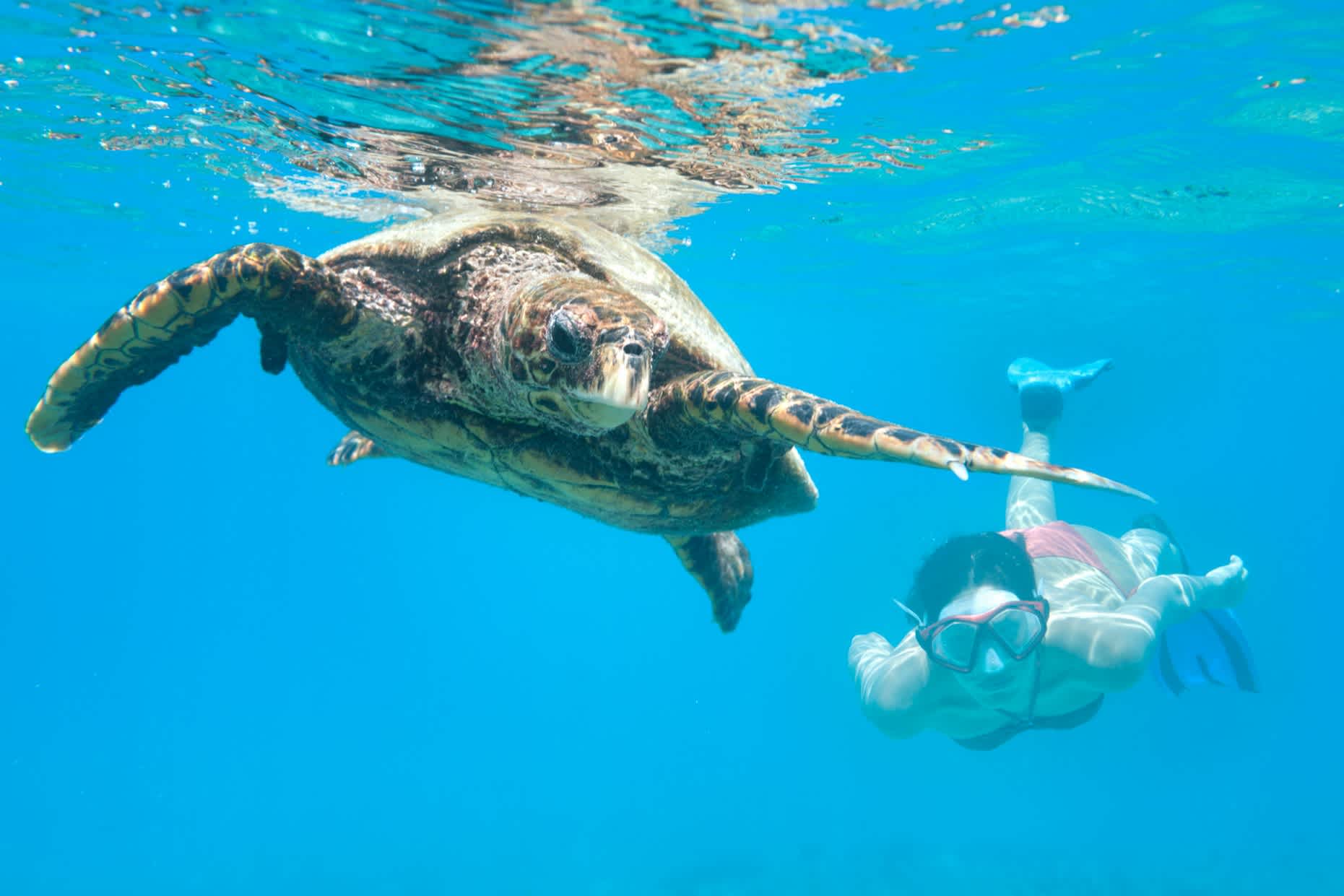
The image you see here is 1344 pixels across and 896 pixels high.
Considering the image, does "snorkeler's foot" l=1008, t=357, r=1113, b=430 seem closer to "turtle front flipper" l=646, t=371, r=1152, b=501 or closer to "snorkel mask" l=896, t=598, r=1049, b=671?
"snorkel mask" l=896, t=598, r=1049, b=671

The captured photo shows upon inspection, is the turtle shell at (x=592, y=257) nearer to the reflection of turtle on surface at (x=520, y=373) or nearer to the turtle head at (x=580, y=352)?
the reflection of turtle on surface at (x=520, y=373)

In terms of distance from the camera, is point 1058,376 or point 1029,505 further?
point 1058,376

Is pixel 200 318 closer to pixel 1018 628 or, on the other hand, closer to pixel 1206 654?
pixel 1018 628

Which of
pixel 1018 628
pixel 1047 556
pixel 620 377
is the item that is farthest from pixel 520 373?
pixel 1047 556

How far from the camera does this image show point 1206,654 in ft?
36.9

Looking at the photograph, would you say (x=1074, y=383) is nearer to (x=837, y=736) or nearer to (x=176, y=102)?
(x=176, y=102)

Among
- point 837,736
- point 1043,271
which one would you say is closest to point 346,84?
point 1043,271

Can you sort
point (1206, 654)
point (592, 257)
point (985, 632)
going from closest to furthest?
point (592, 257), point (985, 632), point (1206, 654)

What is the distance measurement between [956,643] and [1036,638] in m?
0.88

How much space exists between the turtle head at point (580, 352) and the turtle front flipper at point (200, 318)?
1.12 meters

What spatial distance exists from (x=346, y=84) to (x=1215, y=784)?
41.3 m

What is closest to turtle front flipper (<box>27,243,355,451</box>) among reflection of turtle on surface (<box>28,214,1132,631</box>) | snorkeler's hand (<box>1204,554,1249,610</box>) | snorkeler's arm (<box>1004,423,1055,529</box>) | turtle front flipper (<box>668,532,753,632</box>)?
reflection of turtle on surface (<box>28,214,1132,631</box>)

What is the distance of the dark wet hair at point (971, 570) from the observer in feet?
29.5

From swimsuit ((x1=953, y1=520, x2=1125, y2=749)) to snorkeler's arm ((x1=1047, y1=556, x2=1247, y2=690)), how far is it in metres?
0.51
